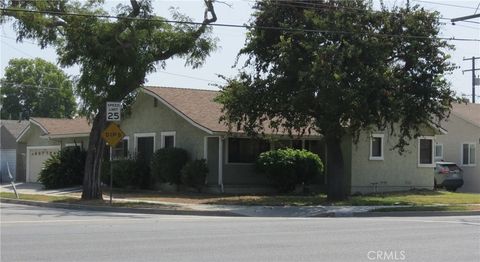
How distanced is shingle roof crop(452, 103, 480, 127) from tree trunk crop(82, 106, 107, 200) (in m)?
23.6

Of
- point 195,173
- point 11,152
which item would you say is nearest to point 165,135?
point 195,173

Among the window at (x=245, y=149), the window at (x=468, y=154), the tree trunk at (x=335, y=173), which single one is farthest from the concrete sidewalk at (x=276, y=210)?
the window at (x=468, y=154)

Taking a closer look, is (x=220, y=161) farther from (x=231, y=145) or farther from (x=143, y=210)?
(x=143, y=210)

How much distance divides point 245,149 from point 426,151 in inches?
386

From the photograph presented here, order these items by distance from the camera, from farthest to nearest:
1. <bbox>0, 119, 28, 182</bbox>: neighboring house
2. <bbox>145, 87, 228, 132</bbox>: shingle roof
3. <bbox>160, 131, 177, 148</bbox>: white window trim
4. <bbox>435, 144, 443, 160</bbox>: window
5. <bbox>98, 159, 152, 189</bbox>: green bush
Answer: <bbox>0, 119, 28, 182</bbox>: neighboring house, <bbox>435, 144, 443, 160</bbox>: window, <bbox>160, 131, 177, 148</bbox>: white window trim, <bbox>98, 159, 152, 189</bbox>: green bush, <bbox>145, 87, 228, 132</bbox>: shingle roof

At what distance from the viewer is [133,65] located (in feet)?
74.8

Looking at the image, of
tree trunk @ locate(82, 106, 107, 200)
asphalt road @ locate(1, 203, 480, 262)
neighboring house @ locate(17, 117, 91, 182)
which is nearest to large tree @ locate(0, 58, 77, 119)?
neighboring house @ locate(17, 117, 91, 182)

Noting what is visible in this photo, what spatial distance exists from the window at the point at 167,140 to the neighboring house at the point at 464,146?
1671cm

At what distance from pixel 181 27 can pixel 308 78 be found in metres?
5.26

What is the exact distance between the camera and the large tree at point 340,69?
869 inches

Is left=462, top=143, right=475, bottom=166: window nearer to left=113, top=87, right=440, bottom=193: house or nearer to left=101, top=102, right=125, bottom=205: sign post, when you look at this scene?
left=113, top=87, right=440, bottom=193: house

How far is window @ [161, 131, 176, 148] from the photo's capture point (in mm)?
31031

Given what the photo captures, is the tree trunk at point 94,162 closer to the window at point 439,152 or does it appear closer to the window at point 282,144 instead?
the window at point 282,144

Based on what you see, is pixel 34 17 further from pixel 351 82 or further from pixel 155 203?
pixel 351 82
